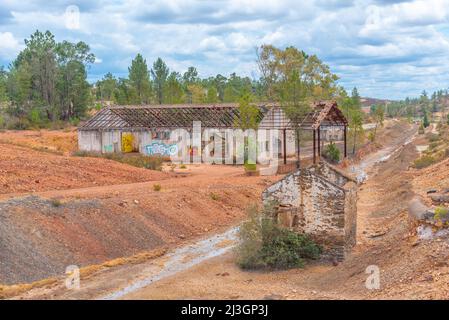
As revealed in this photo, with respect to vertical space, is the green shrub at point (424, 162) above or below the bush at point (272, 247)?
above

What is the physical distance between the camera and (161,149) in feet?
157

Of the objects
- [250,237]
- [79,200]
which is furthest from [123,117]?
[250,237]

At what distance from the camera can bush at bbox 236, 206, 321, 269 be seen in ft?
64.0

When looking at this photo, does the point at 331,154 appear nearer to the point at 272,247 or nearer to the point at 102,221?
the point at 102,221

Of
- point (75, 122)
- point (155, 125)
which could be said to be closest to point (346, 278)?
point (155, 125)

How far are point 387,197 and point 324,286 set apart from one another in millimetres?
17429

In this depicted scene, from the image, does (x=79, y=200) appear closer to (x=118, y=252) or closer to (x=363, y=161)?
(x=118, y=252)

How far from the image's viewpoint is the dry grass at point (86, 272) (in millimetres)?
17297

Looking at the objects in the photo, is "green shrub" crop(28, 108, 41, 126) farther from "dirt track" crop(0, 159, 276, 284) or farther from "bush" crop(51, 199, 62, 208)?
"bush" crop(51, 199, 62, 208)

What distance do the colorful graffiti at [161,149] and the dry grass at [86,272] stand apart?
78.8 feet

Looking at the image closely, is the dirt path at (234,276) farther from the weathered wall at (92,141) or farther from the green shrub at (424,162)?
the weathered wall at (92,141)

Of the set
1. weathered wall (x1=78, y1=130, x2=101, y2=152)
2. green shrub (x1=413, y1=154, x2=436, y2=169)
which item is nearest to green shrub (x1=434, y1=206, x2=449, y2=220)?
green shrub (x1=413, y1=154, x2=436, y2=169)

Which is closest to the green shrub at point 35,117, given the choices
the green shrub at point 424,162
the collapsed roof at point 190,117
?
the collapsed roof at point 190,117

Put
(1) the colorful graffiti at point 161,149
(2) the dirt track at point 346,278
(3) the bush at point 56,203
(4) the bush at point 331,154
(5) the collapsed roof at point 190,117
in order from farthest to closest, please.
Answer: (4) the bush at point 331,154 → (1) the colorful graffiti at point 161,149 → (5) the collapsed roof at point 190,117 → (3) the bush at point 56,203 → (2) the dirt track at point 346,278
